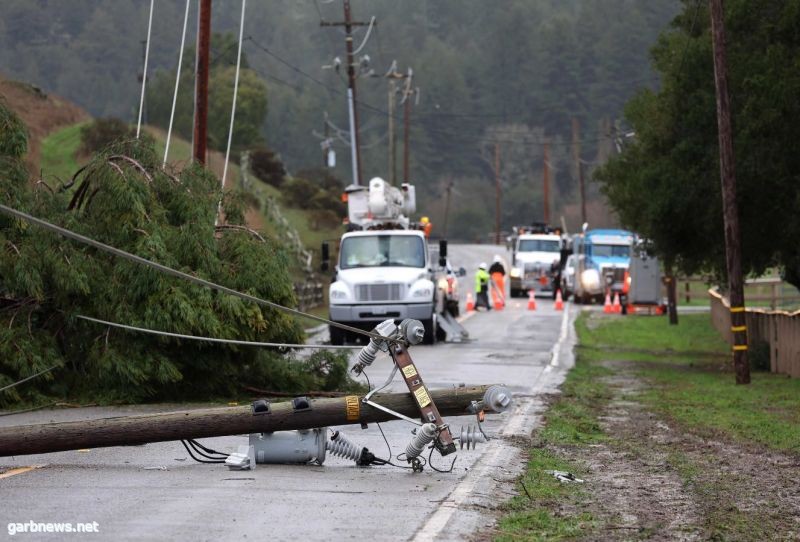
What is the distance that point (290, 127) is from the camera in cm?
15188

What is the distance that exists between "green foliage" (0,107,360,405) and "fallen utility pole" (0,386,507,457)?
4.74 m

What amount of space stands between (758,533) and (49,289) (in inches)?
393

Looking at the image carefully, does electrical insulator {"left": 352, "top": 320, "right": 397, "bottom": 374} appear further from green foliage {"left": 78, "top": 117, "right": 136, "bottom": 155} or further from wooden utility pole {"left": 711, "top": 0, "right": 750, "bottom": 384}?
green foliage {"left": 78, "top": 117, "right": 136, "bottom": 155}

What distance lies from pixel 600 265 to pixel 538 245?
718 centimetres

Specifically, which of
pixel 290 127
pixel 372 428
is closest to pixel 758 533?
pixel 372 428

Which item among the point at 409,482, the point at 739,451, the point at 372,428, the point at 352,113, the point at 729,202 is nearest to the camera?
the point at 409,482

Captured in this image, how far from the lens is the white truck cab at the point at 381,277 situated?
29391 mm

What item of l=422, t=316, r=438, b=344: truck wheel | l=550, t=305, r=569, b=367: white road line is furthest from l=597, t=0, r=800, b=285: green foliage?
l=422, t=316, r=438, b=344: truck wheel

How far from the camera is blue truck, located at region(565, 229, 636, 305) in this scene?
2156 inches

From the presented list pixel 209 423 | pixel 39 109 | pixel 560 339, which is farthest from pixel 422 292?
pixel 39 109

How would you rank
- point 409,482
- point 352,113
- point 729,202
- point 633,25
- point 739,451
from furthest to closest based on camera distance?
1. point 633,25
2. point 352,113
3. point 729,202
4. point 739,451
5. point 409,482

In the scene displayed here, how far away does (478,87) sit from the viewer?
15362 centimetres

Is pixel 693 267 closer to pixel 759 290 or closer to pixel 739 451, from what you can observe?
pixel 739 451

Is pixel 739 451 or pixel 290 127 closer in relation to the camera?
pixel 739 451
